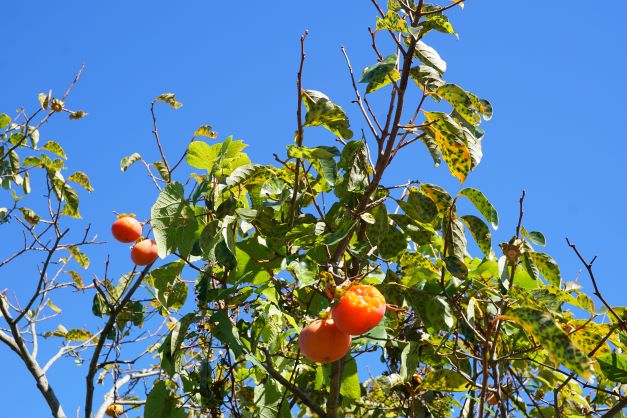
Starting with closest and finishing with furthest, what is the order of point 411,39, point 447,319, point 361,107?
point 411,39, point 447,319, point 361,107

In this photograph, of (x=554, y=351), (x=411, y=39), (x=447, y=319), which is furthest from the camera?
(x=447, y=319)

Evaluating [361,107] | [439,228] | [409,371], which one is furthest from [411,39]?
[409,371]

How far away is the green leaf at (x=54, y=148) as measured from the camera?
3846 mm

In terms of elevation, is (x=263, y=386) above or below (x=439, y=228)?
below

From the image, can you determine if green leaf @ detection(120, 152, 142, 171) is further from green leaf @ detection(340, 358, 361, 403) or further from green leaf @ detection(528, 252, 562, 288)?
green leaf @ detection(528, 252, 562, 288)

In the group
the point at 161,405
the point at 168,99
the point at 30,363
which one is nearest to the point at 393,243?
the point at 161,405

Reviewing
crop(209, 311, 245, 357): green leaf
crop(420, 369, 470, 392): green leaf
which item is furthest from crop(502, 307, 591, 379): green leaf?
crop(420, 369, 470, 392): green leaf

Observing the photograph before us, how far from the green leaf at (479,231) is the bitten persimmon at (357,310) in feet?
1.37

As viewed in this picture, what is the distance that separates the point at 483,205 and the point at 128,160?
154cm

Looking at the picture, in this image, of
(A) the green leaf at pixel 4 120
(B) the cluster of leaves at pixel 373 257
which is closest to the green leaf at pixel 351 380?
(B) the cluster of leaves at pixel 373 257

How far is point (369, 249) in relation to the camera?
6.03 feet

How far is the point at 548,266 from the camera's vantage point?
1830mm

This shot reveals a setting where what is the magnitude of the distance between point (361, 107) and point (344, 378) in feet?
2.75

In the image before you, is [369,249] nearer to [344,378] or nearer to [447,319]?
[447,319]
